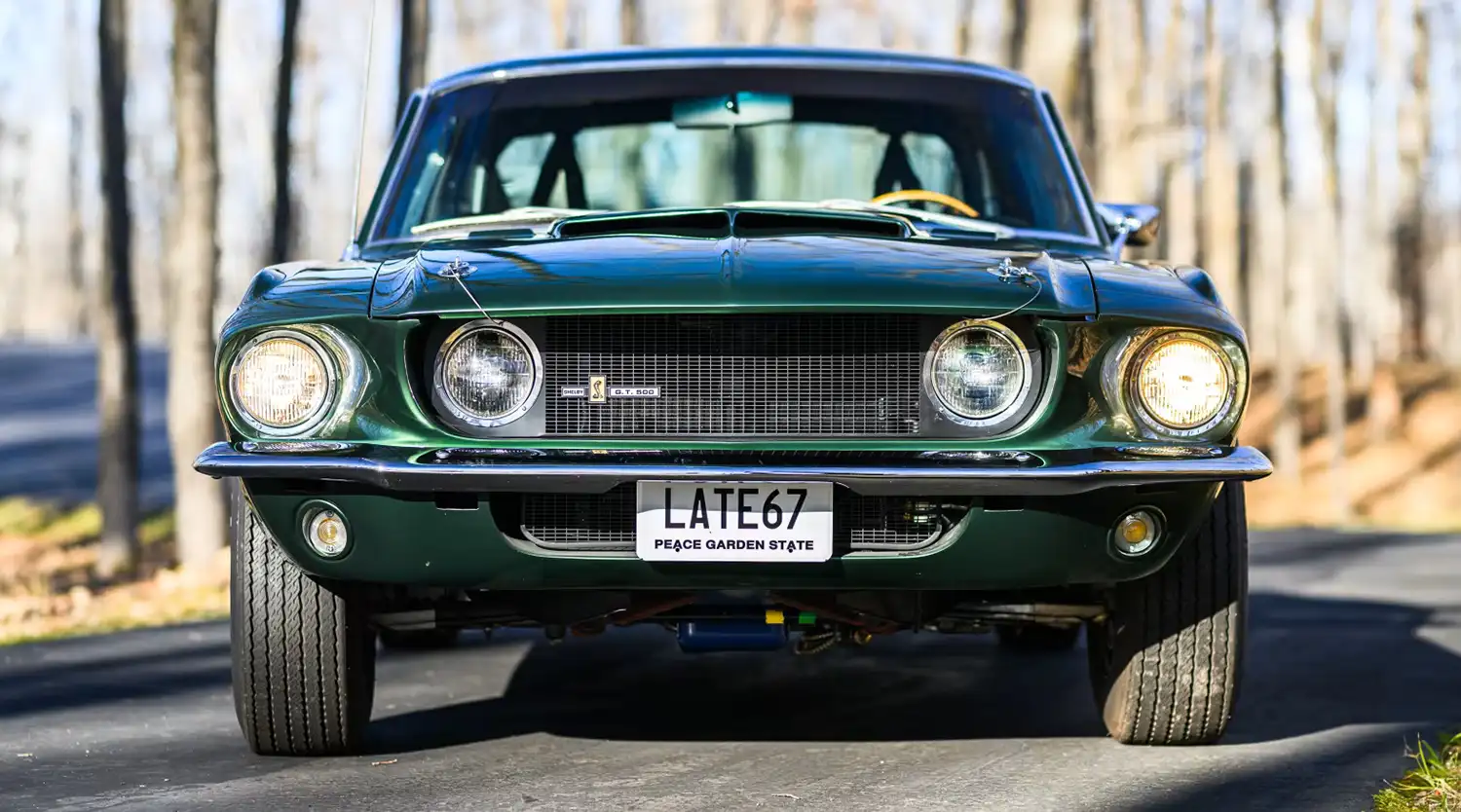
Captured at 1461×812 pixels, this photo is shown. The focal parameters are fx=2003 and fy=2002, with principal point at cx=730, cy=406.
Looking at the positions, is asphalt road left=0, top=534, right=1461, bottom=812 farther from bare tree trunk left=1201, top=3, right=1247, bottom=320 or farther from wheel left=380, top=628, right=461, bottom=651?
bare tree trunk left=1201, top=3, right=1247, bottom=320

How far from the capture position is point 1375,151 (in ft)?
144

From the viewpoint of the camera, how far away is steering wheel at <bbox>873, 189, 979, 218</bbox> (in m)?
5.80

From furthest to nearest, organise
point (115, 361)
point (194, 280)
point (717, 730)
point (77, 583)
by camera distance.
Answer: point (77, 583), point (115, 361), point (194, 280), point (717, 730)

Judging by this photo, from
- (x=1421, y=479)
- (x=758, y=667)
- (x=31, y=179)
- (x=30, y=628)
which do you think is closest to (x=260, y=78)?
(x=31, y=179)

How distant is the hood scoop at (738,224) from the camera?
490 centimetres

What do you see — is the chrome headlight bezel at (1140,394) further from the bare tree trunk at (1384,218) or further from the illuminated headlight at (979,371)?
the bare tree trunk at (1384,218)

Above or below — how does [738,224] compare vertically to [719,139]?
below

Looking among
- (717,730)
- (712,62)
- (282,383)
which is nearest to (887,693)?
(717,730)

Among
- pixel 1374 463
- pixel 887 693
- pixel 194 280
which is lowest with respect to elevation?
pixel 1374 463

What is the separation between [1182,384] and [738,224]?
4.00 feet

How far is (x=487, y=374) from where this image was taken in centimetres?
431

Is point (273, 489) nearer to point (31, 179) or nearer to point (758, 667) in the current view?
point (758, 667)

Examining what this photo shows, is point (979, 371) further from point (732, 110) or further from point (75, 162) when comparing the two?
point (75, 162)

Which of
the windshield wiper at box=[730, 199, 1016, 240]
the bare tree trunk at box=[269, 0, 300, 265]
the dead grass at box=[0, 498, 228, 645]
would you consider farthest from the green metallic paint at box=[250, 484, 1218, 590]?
the bare tree trunk at box=[269, 0, 300, 265]
